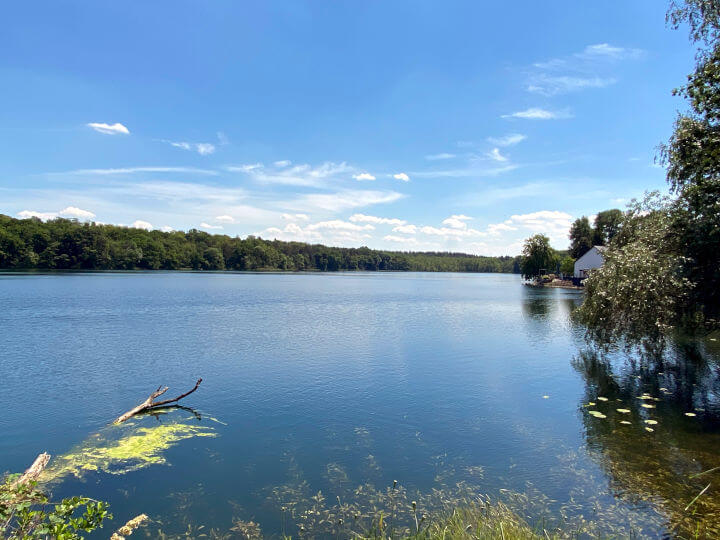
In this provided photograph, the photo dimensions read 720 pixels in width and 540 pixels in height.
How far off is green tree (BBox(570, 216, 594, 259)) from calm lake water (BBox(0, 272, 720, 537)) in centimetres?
7327

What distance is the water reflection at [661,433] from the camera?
8719 millimetres

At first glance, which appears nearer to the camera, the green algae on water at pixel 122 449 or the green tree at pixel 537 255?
the green algae on water at pixel 122 449

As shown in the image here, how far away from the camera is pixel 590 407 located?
15180mm

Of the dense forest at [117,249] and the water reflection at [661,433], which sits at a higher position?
the dense forest at [117,249]

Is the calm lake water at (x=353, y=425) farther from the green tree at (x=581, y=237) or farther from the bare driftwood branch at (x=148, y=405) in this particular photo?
the green tree at (x=581, y=237)

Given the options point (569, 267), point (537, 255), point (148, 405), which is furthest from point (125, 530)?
point (569, 267)

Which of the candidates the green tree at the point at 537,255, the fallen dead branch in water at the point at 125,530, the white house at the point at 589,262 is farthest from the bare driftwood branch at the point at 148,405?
the green tree at the point at 537,255

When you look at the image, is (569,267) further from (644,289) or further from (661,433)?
(661,433)

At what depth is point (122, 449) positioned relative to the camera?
1115cm

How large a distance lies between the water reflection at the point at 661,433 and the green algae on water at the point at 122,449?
35.6 feet

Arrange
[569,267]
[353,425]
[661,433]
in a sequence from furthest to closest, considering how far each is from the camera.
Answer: [569,267]
[353,425]
[661,433]

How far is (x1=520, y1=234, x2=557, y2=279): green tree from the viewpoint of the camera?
94.4m

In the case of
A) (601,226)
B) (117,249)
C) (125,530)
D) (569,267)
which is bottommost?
(125,530)

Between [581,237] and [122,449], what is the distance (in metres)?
100
